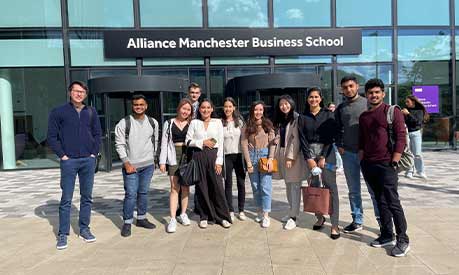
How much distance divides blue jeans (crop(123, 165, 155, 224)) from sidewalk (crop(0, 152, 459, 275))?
1.00 feet

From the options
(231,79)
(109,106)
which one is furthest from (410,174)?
(109,106)

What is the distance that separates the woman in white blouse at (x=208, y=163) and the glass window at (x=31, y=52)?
28.4 feet

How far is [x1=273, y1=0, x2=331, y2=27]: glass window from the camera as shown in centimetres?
1255

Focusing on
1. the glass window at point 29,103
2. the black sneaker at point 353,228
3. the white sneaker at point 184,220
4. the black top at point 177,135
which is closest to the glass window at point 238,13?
the glass window at point 29,103

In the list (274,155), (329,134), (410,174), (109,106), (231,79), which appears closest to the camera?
(329,134)

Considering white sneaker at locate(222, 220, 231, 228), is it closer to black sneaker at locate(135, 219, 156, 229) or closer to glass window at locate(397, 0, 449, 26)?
black sneaker at locate(135, 219, 156, 229)

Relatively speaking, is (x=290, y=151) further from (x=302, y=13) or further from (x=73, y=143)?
(x=302, y=13)

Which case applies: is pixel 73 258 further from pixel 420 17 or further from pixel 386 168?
pixel 420 17

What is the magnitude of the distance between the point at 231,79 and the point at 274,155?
7315mm

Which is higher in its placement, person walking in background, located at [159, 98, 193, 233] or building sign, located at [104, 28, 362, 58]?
building sign, located at [104, 28, 362, 58]

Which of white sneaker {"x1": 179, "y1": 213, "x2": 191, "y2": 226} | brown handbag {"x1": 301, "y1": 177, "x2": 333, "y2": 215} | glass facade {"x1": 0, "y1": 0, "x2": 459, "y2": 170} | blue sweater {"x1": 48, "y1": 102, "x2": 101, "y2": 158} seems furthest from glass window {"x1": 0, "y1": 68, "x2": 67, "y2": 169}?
brown handbag {"x1": 301, "y1": 177, "x2": 333, "y2": 215}

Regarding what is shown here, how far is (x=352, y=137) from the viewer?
4.25 m

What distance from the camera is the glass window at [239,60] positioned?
1243cm

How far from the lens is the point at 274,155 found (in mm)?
4875
